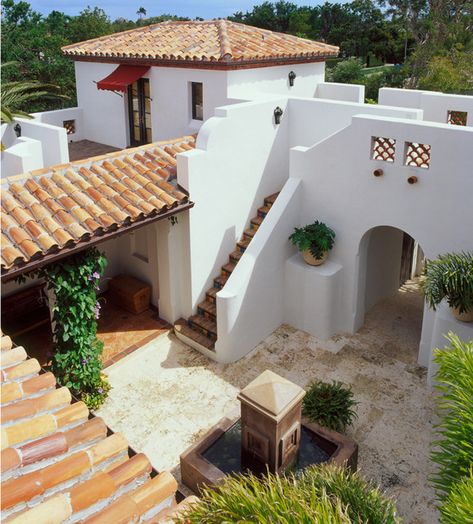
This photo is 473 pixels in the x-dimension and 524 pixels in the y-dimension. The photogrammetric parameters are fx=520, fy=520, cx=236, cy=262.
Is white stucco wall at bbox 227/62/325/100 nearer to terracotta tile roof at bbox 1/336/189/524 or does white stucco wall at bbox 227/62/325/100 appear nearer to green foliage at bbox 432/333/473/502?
green foliage at bbox 432/333/473/502

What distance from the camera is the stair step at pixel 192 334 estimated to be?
16359 millimetres

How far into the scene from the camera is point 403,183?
589 inches

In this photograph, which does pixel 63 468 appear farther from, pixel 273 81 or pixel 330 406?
pixel 273 81

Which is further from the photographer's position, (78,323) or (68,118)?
(68,118)

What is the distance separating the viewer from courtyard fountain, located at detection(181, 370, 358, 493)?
999 cm

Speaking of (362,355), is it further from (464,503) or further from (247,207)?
(464,503)

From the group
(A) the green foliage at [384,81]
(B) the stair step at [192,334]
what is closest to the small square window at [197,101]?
A: (B) the stair step at [192,334]

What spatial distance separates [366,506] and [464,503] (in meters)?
1.23

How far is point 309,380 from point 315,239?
4.45m

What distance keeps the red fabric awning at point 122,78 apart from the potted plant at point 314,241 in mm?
9287

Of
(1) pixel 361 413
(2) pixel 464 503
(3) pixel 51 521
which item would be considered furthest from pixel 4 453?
(1) pixel 361 413

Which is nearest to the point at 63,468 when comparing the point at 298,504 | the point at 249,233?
the point at 298,504

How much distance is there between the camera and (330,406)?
1327cm

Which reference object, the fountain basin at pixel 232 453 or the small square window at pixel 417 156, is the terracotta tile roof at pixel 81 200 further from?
the small square window at pixel 417 156
